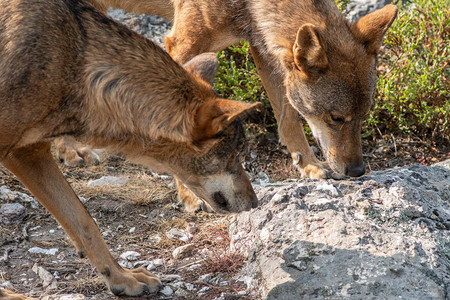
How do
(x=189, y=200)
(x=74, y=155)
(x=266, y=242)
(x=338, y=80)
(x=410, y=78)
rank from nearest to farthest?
(x=266, y=242), (x=338, y=80), (x=189, y=200), (x=74, y=155), (x=410, y=78)

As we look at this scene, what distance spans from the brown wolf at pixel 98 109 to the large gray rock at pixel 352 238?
0.52 m

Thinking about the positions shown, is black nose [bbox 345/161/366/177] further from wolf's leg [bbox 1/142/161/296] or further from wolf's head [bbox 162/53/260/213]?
wolf's leg [bbox 1/142/161/296]

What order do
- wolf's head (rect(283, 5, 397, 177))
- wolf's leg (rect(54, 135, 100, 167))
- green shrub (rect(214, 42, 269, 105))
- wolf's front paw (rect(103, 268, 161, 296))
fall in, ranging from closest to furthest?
wolf's front paw (rect(103, 268, 161, 296)) → wolf's head (rect(283, 5, 397, 177)) → wolf's leg (rect(54, 135, 100, 167)) → green shrub (rect(214, 42, 269, 105))

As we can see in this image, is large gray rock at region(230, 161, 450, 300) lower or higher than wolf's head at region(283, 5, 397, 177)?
lower

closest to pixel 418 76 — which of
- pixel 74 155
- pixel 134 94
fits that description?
pixel 134 94

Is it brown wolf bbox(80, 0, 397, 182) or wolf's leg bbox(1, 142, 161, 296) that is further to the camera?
brown wolf bbox(80, 0, 397, 182)

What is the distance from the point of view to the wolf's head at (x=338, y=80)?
475 centimetres

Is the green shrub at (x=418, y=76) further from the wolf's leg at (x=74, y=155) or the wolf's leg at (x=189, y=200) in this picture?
the wolf's leg at (x=74, y=155)

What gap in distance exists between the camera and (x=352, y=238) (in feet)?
12.1

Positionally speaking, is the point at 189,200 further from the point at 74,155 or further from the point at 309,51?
the point at 309,51

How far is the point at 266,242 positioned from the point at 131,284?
3.26 feet

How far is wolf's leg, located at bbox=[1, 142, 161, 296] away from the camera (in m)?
3.79

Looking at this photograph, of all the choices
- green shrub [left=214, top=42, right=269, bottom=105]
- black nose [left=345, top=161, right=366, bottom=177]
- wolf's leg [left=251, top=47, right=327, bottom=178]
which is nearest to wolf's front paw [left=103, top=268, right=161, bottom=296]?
black nose [left=345, top=161, right=366, bottom=177]

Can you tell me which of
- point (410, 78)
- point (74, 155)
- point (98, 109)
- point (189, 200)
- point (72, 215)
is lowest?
point (189, 200)
